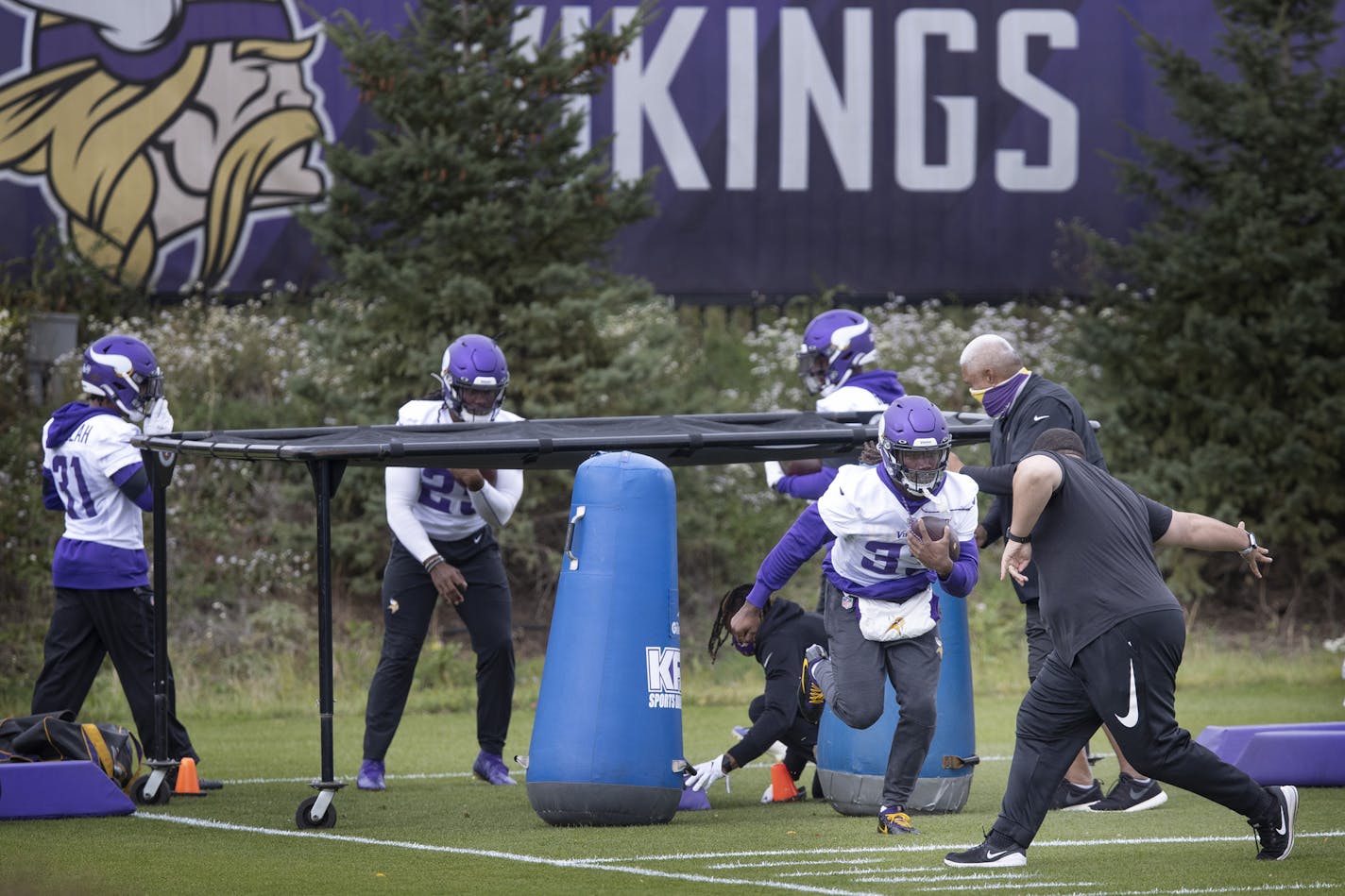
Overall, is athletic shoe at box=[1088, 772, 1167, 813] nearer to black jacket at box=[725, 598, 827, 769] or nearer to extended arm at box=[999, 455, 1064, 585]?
black jacket at box=[725, 598, 827, 769]

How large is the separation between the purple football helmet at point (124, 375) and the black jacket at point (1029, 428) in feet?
14.2

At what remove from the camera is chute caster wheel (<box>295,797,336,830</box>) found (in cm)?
868

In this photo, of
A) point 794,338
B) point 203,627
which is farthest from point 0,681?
point 794,338

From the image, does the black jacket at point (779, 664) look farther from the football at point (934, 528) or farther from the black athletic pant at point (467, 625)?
the black athletic pant at point (467, 625)

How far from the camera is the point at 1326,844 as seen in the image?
781 cm

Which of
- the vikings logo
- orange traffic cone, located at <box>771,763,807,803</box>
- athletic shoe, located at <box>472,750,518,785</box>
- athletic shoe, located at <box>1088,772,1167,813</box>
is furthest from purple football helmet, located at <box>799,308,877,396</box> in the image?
the vikings logo

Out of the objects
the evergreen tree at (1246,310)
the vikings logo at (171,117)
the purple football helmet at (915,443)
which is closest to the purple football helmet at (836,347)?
the purple football helmet at (915,443)

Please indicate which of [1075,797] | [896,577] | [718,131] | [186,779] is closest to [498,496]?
[186,779]

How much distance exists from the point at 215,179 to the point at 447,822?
13.6 m

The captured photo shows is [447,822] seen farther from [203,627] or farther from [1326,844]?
[203,627]

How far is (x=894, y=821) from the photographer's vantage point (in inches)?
331

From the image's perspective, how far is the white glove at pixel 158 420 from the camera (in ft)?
32.7

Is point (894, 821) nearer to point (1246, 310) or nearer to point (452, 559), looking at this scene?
point (452, 559)

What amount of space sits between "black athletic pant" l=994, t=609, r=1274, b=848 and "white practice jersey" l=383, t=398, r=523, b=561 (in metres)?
3.69
